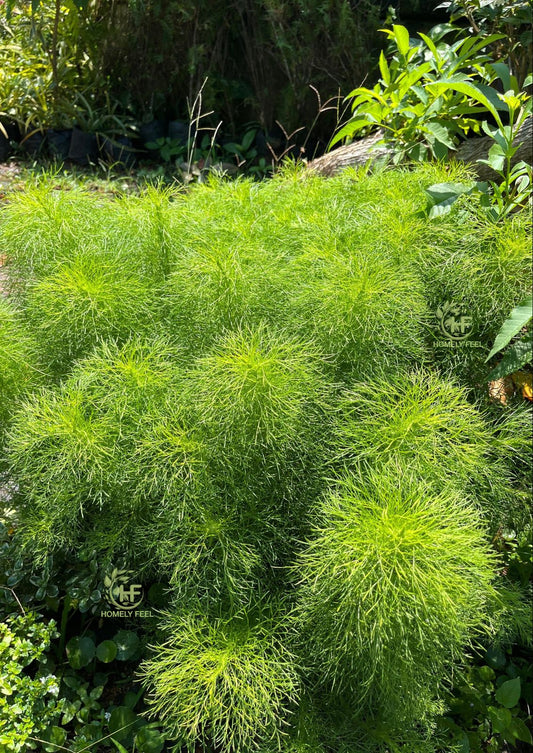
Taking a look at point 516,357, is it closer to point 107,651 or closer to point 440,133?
point 440,133

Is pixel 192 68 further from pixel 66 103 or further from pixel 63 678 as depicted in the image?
pixel 63 678

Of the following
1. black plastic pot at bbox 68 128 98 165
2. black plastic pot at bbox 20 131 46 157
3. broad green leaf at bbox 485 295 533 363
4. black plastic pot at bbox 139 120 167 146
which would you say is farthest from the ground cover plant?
black plastic pot at bbox 139 120 167 146

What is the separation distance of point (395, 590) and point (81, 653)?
3.31ft

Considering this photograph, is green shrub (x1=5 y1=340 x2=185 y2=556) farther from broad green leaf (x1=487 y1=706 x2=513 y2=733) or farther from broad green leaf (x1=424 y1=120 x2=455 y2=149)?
broad green leaf (x1=424 y1=120 x2=455 y2=149)

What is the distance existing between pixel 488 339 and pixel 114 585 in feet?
4.10

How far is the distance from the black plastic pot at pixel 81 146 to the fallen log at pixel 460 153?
2132 mm

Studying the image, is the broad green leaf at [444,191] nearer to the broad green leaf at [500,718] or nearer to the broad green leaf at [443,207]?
the broad green leaf at [443,207]

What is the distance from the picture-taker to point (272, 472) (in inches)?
65.2

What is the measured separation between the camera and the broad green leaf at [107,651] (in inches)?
71.6

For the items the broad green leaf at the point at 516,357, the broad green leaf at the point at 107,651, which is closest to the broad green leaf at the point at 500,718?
the broad green leaf at the point at 516,357

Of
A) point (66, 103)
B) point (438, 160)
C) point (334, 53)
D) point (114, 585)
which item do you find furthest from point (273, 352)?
point (66, 103)

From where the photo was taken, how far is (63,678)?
1.88 m

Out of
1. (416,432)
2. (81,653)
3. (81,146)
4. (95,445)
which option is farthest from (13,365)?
(81,146)

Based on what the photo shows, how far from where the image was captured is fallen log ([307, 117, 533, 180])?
2.78 m
